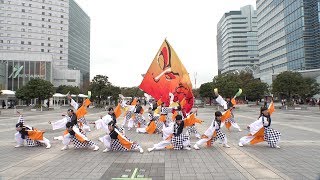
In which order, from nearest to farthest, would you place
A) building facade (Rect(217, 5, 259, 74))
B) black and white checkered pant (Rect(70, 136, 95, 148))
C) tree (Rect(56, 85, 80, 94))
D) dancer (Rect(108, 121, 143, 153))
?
dancer (Rect(108, 121, 143, 153)), black and white checkered pant (Rect(70, 136, 95, 148)), tree (Rect(56, 85, 80, 94)), building facade (Rect(217, 5, 259, 74))

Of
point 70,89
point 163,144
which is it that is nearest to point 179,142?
point 163,144

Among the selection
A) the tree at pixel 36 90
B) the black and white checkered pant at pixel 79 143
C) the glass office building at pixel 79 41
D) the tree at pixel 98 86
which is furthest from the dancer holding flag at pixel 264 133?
the glass office building at pixel 79 41

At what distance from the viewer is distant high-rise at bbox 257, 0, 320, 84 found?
76125 mm

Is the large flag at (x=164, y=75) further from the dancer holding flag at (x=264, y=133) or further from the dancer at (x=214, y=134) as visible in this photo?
the dancer holding flag at (x=264, y=133)

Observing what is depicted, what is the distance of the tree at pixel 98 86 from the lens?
53.7m

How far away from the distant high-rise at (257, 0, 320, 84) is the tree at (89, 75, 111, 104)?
49.9 m

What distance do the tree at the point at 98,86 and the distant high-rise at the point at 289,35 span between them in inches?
1963

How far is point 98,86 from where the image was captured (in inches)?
2117

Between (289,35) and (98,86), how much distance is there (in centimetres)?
6047

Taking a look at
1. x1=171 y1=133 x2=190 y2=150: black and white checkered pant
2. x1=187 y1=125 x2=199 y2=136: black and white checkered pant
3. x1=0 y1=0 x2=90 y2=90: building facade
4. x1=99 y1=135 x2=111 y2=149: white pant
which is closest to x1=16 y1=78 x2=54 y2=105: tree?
x1=187 y1=125 x2=199 y2=136: black and white checkered pant

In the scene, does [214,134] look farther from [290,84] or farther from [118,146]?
[290,84]

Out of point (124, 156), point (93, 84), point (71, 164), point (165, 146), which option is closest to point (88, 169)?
point (71, 164)

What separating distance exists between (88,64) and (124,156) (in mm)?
139328

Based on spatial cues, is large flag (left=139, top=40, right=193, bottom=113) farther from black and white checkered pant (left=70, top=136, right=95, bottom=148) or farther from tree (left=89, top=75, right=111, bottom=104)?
tree (left=89, top=75, right=111, bottom=104)
